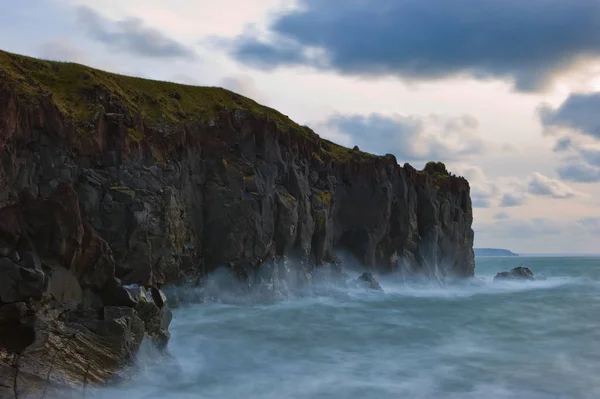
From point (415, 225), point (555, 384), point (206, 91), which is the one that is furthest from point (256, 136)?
point (555, 384)

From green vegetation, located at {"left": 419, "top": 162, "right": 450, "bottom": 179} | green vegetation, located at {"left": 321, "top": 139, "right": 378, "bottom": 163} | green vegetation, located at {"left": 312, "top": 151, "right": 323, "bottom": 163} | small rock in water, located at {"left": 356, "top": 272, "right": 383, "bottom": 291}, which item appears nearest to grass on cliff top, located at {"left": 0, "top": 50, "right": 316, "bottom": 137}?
green vegetation, located at {"left": 312, "top": 151, "right": 323, "bottom": 163}

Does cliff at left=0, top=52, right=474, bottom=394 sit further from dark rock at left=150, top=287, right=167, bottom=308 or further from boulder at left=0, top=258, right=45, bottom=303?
boulder at left=0, top=258, right=45, bottom=303

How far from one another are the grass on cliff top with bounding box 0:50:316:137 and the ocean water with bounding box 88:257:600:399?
1691cm

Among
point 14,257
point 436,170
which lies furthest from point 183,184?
point 436,170

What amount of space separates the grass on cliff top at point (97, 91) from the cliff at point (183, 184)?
0.15 meters

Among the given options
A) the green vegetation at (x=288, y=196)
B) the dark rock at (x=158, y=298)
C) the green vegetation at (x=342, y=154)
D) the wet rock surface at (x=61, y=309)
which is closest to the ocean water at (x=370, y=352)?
the wet rock surface at (x=61, y=309)

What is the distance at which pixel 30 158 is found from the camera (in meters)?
30.5

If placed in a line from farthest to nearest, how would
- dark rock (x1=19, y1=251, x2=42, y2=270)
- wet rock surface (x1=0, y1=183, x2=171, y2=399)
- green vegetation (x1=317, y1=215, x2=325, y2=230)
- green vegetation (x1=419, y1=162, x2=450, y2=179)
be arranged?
1. green vegetation (x1=419, y1=162, x2=450, y2=179)
2. green vegetation (x1=317, y1=215, x2=325, y2=230)
3. dark rock (x1=19, y1=251, x2=42, y2=270)
4. wet rock surface (x1=0, y1=183, x2=171, y2=399)

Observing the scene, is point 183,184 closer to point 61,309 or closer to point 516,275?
point 61,309

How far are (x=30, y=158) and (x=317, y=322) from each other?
1964 cm

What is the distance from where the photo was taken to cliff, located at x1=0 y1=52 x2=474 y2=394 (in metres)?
30.3

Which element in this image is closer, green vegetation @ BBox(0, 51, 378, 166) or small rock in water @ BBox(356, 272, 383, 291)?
green vegetation @ BBox(0, 51, 378, 166)

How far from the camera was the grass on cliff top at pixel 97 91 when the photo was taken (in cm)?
3741

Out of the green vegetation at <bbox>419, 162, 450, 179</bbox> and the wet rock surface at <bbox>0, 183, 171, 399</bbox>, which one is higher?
the green vegetation at <bbox>419, 162, 450, 179</bbox>
